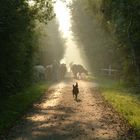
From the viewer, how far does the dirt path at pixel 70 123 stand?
47.3ft

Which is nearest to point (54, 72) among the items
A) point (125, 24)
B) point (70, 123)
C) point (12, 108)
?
point (125, 24)

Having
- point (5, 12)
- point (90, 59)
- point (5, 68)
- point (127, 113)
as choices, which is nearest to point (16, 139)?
point (127, 113)

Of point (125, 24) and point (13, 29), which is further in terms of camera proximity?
point (125, 24)

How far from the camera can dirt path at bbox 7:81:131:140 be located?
1442 cm

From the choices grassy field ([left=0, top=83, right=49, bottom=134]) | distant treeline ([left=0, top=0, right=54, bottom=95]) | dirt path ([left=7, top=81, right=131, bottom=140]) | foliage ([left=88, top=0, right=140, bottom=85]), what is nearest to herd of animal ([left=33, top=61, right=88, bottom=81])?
foliage ([left=88, top=0, right=140, bottom=85])

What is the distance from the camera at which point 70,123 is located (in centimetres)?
1702

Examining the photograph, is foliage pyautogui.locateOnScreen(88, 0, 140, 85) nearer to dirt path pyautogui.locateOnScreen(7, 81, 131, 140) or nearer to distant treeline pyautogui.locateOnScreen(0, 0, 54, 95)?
distant treeline pyautogui.locateOnScreen(0, 0, 54, 95)

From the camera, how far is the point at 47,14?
29875 millimetres

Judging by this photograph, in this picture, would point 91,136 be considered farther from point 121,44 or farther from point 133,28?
point 121,44

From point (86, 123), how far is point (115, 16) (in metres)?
12.8

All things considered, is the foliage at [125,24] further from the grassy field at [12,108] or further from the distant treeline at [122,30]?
the grassy field at [12,108]

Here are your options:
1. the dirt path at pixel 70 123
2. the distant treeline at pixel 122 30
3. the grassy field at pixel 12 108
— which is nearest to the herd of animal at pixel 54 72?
the distant treeline at pixel 122 30

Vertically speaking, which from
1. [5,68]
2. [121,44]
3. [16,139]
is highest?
[121,44]

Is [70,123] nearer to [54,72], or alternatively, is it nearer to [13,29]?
[13,29]
